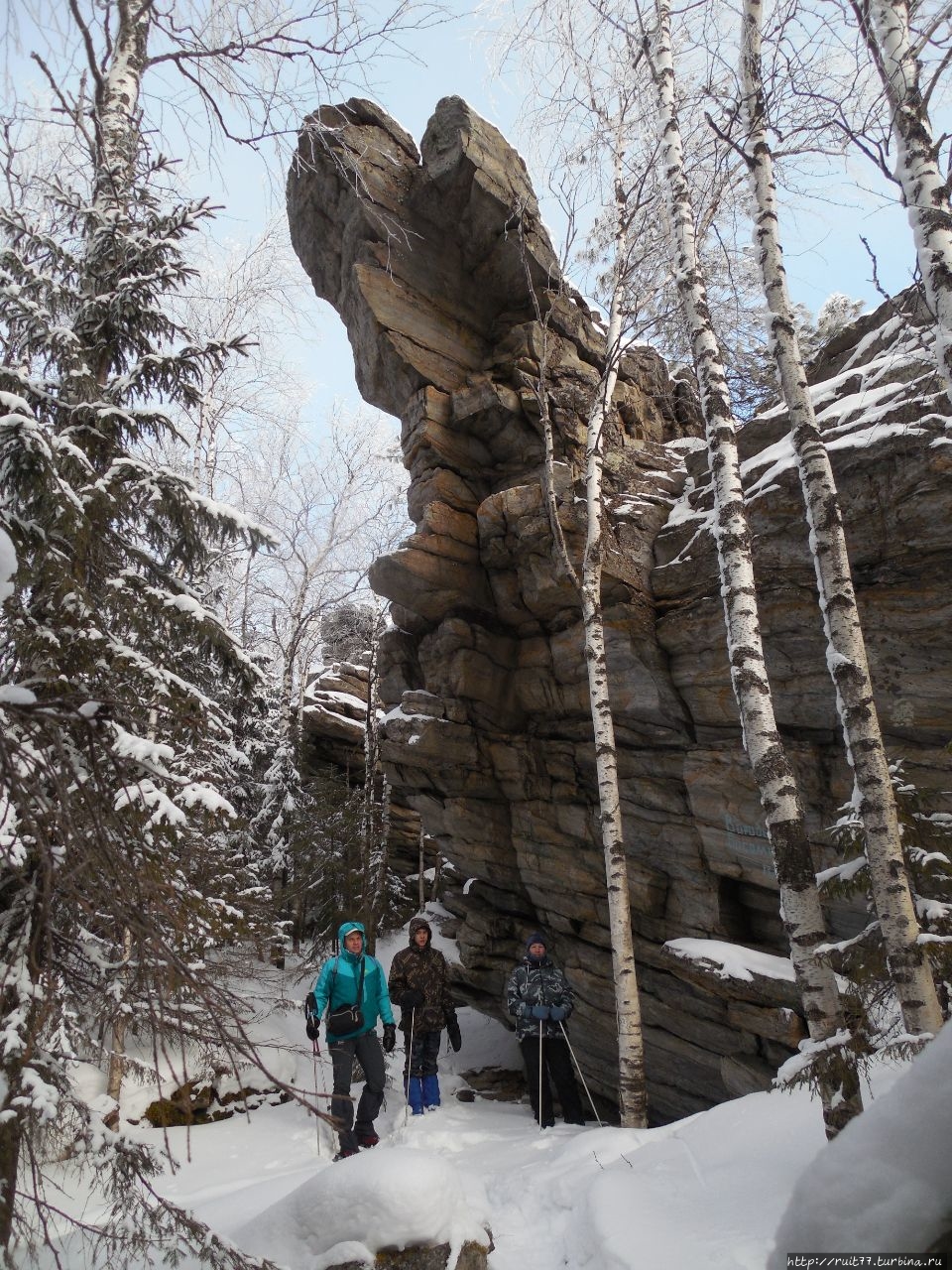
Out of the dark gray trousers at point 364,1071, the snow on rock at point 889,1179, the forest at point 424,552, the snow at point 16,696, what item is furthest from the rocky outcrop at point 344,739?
the snow on rock at point 889,1179

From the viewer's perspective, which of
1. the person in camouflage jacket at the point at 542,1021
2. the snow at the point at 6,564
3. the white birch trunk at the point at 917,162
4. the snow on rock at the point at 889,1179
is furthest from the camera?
the person in camouflage jacket at the point at 542,1021

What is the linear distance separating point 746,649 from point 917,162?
3.46 meters

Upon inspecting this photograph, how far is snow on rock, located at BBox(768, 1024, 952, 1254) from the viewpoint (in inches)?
38.3

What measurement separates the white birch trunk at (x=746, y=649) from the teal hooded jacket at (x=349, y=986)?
390 cm

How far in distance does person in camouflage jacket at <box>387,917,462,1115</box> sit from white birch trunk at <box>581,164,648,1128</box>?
6.43 ft

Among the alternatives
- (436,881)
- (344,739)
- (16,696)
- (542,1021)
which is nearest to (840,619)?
(16,696)

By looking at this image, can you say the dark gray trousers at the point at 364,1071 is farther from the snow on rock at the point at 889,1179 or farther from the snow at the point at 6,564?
the snow on rock at the point at 889,1179

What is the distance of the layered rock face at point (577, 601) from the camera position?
26.4 ft

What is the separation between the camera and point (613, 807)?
25.8 feet

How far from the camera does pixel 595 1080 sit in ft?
35.7

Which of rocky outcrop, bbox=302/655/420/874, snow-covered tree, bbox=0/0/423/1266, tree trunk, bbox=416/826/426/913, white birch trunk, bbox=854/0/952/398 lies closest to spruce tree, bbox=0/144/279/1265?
snow-covered tree, bbox=0/0/423/1266

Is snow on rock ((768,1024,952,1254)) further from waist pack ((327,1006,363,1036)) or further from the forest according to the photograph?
waist pack ((327,1006,363,1036))

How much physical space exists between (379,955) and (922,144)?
18935 mm

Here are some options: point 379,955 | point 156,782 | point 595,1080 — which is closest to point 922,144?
point 156,782
